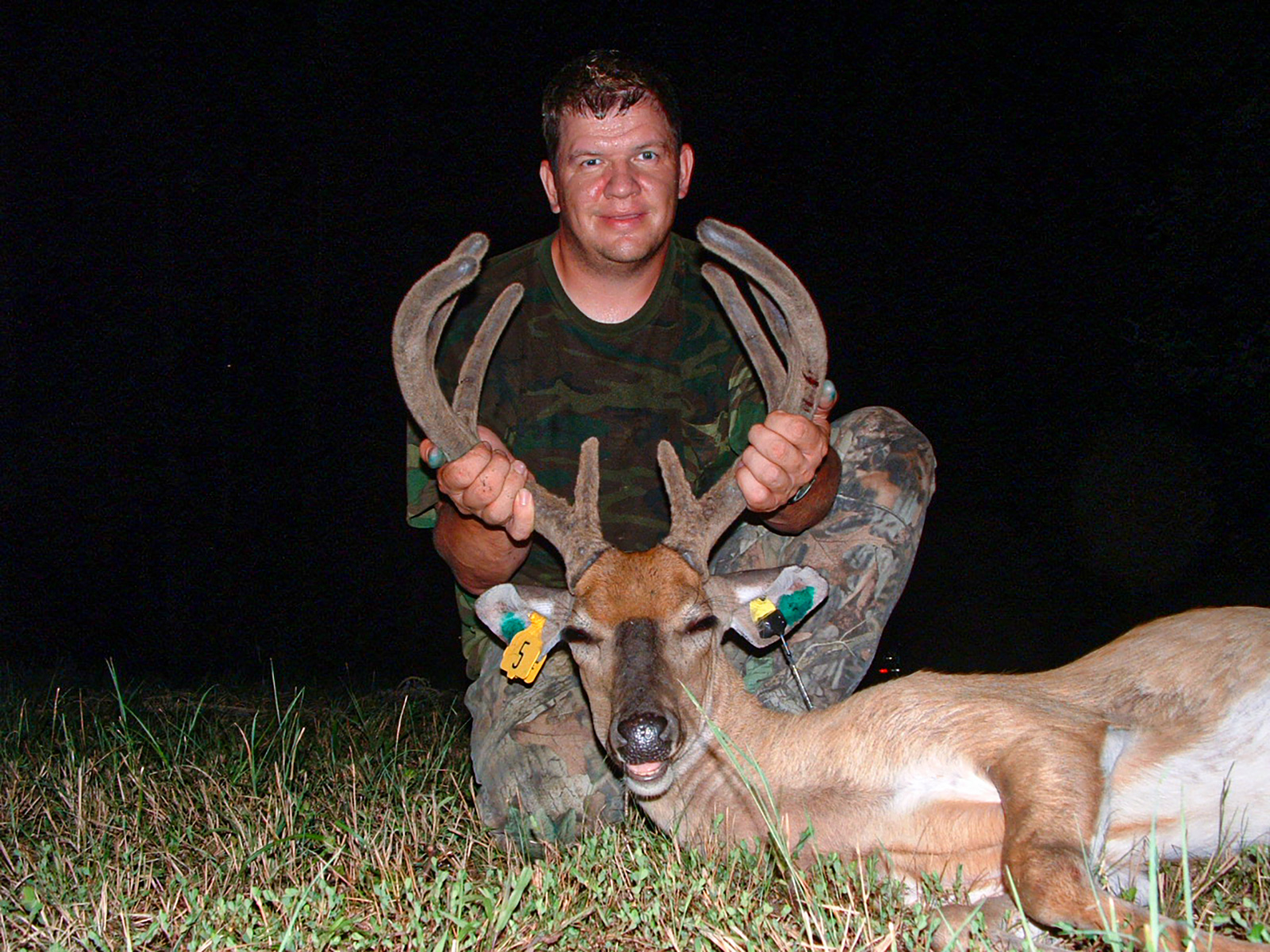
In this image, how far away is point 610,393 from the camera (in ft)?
15.2

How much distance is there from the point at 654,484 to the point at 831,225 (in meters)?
15.2

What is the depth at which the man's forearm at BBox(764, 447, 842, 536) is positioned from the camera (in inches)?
158

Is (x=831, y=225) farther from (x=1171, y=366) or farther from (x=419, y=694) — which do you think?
(x=419, y=694)

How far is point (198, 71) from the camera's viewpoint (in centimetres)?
1576

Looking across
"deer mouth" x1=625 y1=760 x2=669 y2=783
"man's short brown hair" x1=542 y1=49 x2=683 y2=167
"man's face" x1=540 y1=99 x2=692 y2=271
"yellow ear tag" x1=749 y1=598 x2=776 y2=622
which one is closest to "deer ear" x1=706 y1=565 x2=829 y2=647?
"yellow ear tag" x1=749 y1=598 x2=776 y2=622

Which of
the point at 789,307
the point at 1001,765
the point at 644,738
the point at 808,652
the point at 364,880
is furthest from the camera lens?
the point at 808,652

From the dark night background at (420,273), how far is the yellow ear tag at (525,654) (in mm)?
9020

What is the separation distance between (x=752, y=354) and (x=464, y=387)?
1.03 meters

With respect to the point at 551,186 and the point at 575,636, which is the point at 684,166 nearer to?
the point at 551,186

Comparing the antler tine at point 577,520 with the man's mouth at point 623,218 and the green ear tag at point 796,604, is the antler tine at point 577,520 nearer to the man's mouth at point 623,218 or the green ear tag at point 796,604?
the green ear tag at point 796,604

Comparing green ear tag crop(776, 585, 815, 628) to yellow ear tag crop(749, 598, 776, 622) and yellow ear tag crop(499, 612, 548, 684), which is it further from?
yellow ear tag crop(499, 612, 548, 684)

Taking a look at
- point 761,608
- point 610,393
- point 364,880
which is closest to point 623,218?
point 610,393

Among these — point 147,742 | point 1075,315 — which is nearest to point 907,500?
point 147,742

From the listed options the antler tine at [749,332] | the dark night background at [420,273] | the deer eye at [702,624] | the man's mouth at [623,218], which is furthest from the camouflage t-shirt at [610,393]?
the dark night background at [420,273]
